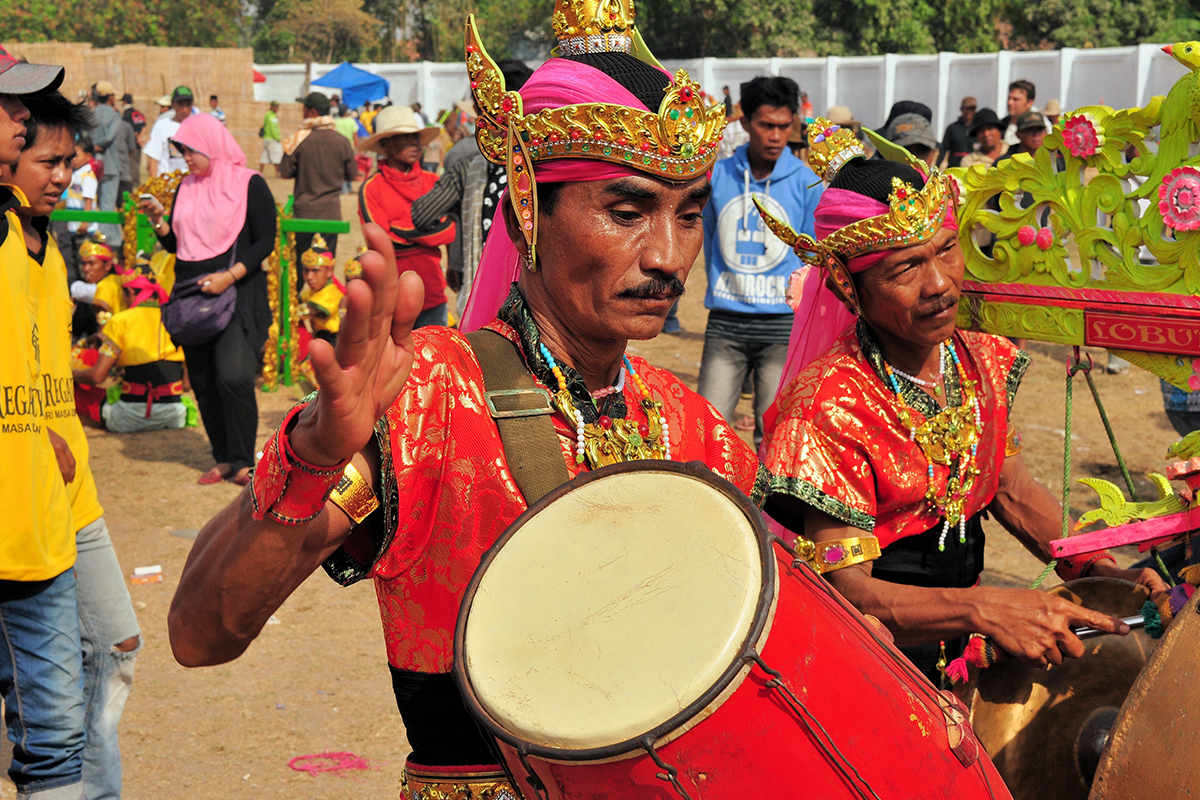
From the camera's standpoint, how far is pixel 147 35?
43.9m

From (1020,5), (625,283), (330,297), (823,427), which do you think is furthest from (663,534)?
(1020,5)

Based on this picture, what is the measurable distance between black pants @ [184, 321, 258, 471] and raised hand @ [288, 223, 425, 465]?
6.00 meters

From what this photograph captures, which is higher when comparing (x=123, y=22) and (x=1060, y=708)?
(x=123, y=22)

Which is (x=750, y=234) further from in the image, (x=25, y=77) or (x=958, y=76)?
(x=958, y=76)

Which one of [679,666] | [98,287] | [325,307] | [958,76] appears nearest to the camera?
[679,666]

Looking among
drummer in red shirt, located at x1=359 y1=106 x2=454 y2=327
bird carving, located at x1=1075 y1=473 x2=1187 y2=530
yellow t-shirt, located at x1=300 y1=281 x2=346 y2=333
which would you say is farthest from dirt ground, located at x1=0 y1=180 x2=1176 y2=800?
bird carving, located at x1=1075 y1=473 x2=1187 y2=530

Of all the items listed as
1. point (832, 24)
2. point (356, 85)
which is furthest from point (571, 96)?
point (832, 24)

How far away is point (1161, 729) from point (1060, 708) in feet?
2.07

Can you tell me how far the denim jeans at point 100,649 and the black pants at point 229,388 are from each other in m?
3.98

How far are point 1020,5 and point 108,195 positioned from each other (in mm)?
26783

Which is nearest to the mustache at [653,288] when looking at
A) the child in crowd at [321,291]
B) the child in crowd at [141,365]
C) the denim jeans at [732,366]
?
the denim jeans at [732,366]

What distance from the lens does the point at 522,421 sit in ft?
5.82

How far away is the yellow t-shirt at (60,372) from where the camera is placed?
310 centimetres

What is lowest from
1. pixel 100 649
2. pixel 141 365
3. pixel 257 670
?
pixel 257 670
